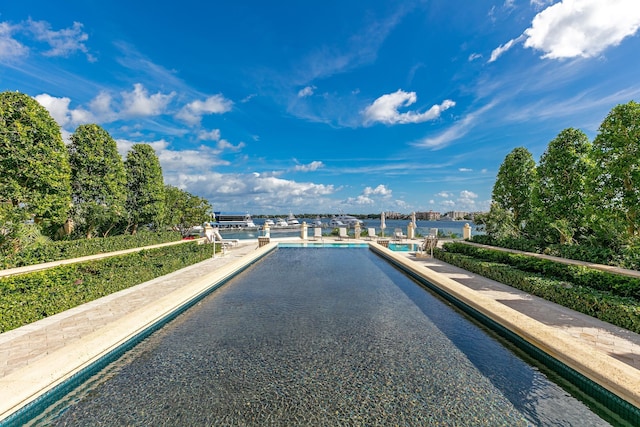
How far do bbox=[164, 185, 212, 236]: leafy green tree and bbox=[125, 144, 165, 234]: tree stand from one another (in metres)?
2.93

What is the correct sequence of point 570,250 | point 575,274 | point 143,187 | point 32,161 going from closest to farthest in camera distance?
point 575,274 → point 570,250 → point 32,161 → point 143,187

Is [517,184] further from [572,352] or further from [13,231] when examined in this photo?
[13,231]

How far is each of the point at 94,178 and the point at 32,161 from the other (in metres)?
3.98

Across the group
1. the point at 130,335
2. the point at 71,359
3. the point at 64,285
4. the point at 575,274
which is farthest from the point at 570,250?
the point at 64,285

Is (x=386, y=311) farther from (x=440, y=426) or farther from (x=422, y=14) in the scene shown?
(x=422, y=14)

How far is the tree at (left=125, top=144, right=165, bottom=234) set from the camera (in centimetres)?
1859

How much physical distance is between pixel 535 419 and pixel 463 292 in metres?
4.24

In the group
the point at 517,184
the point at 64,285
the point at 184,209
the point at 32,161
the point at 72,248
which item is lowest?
the point at 64,285

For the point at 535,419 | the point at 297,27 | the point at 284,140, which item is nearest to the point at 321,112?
the point at 297,27

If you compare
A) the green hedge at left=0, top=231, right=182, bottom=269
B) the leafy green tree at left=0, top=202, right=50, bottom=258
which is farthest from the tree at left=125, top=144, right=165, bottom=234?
the leafy green tree at left=0, top=202, right=50, bottom=258

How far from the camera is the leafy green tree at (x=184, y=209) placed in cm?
Result: 2354

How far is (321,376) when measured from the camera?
407 centimetres

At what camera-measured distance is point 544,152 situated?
11.8 m

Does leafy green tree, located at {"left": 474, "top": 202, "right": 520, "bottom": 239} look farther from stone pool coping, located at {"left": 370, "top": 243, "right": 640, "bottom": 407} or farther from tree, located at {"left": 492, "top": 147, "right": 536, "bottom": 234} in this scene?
stone pool coping, located at {"left": 370, "top": 243, "right": 640, "bottom": 407}
